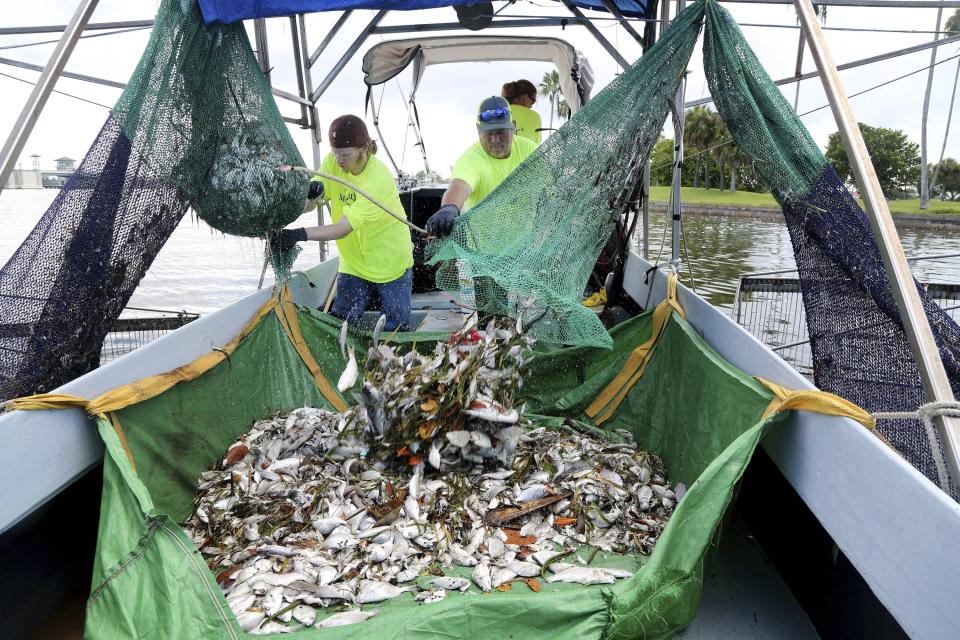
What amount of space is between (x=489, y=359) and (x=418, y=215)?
16.2 feet

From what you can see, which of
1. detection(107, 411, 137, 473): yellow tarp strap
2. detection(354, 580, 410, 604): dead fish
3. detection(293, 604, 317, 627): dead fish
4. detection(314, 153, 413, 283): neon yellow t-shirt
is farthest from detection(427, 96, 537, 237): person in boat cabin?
detection(293, 604, 317, 627): dead fish

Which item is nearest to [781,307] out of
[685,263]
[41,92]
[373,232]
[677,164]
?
[685,263]

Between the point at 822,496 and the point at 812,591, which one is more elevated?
the point at 822,496

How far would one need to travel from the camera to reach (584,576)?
2.35m

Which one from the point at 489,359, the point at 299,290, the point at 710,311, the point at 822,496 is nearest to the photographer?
the point at 822,496

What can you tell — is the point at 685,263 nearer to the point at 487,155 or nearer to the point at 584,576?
the point at 487,155

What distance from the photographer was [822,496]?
6.73ft

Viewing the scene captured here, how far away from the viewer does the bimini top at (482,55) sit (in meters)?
7.38

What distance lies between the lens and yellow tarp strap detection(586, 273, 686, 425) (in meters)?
3.77

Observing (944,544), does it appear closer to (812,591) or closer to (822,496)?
(822,496)

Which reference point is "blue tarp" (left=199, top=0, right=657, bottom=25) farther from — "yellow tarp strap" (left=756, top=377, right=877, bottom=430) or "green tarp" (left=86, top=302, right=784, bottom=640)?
"yellow tarp strap" (left=756, top=377, right=877, bottom=430)

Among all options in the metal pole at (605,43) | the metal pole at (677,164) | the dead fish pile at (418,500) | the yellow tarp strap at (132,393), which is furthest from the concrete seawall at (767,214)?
the yellow tarp strap at (132,393)

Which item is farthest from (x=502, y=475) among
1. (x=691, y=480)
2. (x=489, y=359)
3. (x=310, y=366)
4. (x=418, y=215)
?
(x=418, y=215)

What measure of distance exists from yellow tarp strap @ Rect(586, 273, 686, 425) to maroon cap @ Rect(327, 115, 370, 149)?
2.32 metres
